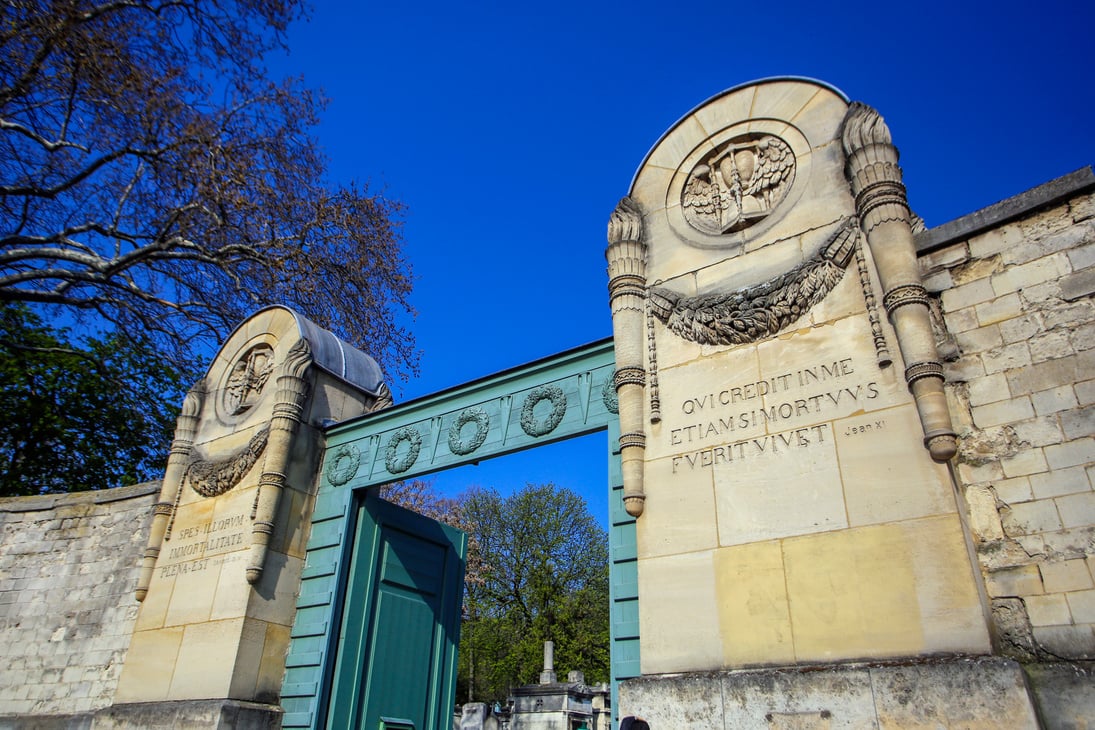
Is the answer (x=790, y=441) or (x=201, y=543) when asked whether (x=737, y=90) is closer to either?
(x=790, y=441)

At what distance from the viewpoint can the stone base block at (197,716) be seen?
758 centimetres

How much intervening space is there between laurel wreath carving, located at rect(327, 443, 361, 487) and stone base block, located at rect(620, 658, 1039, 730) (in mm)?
4911

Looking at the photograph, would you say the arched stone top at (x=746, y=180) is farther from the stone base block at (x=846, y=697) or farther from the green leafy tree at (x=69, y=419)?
the green leafy tree at (x=69, y=419)

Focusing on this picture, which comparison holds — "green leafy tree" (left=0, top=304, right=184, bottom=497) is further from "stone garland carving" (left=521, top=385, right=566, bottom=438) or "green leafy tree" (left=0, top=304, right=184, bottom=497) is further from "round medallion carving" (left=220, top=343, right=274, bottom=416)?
"stone garland carving" (left=521, top=385, right=566, bottom=438)

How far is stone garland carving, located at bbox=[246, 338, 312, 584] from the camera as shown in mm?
8430

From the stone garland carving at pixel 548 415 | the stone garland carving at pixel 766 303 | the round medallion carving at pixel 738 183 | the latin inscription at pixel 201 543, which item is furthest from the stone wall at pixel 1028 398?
the latin inscription at pixel 201 543

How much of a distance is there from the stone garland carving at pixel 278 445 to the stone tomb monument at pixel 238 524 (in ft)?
0.05

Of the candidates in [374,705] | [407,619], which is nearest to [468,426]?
[407,619]

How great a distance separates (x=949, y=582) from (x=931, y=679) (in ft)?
1.92

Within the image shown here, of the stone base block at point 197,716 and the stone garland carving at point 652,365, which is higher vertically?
the stone garland carving at point 652,365

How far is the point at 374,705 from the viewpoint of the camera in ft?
26.9

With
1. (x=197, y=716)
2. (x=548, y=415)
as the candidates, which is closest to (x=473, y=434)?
(x=548, y=415)

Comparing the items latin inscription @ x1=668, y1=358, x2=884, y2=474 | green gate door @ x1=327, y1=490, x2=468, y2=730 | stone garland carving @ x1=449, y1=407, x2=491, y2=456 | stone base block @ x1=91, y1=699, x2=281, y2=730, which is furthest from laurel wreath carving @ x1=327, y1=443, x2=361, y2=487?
latin inscription @ x1=668, y1=358, x2=884, y2=474

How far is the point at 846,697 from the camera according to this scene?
4.41 meters
